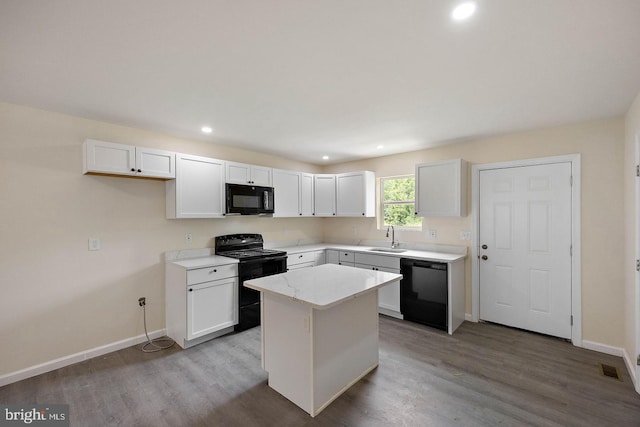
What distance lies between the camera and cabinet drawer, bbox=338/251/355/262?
14.6 feet

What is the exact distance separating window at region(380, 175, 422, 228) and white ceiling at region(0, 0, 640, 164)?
62.3 inches

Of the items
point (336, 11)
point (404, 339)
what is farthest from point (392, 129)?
point (404, 339)

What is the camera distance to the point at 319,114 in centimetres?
287

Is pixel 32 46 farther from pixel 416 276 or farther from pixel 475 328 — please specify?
pixel 475 328

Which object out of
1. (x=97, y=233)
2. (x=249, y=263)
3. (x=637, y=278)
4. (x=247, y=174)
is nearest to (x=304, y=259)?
(x=249, y=263)

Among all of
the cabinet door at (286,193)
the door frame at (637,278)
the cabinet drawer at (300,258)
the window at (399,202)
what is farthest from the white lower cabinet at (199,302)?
the door frame at (637,278)

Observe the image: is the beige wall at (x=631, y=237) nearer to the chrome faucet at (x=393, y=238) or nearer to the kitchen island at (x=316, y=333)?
the kitchen island at (x=316, y=333)

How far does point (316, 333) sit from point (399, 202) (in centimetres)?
313

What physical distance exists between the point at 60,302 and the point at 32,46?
2299mm

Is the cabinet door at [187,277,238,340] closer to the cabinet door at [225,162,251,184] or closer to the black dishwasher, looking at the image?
the cabinet door at [225,162,251,184]

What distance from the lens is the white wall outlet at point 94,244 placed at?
2.95m

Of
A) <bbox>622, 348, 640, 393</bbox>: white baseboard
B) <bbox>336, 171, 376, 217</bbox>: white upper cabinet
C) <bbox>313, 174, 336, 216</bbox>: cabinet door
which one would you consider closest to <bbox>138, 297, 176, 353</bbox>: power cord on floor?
<bbox>313, 174, 336, 216</bbox>: cabinet door

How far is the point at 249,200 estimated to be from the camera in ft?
13.0

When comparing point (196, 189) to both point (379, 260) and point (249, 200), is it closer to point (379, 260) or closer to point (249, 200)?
point (249, 200)
